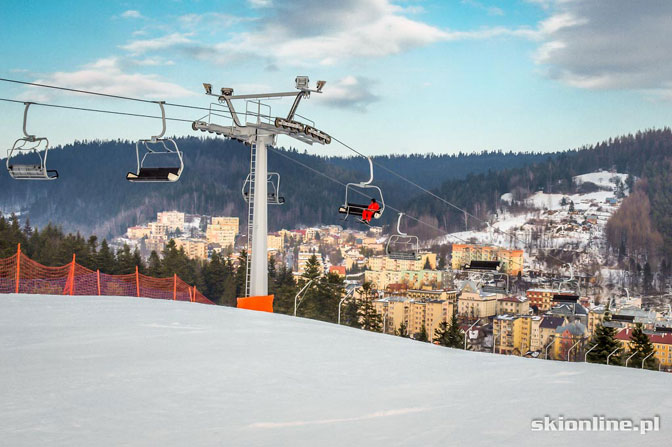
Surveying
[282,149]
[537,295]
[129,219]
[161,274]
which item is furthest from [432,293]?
[129,219]

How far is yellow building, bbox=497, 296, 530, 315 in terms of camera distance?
3229 inches

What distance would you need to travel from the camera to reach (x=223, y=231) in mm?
138125

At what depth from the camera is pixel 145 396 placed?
19.4 ft

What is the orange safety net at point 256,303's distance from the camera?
14.6 metres

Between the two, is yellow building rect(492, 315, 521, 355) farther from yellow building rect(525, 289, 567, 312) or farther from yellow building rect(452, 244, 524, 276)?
yellow building rect(525, 289, 567, 312)

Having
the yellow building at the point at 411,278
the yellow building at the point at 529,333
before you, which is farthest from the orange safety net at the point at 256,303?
the yellow building at the point at 411,278

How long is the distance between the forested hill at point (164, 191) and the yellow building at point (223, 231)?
648cm

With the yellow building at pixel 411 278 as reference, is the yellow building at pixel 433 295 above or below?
below

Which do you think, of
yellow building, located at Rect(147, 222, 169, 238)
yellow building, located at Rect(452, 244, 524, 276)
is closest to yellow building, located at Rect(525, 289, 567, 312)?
yellow building, located at Rect(452, 244, 524, 276)

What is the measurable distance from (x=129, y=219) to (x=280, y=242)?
37.6 meters

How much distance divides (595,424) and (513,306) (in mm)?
81195

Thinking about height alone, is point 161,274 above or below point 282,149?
below

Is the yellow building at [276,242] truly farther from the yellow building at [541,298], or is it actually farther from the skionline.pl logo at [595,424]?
the skionline.pl logo at [595,424]

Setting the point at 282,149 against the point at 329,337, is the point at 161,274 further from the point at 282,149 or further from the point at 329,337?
the point at 282,149
